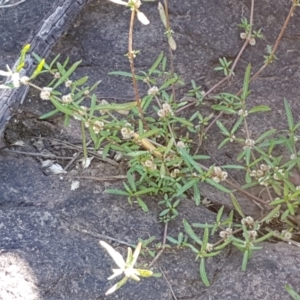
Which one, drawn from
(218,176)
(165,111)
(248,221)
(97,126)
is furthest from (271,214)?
(97,126)

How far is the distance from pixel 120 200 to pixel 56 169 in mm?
285

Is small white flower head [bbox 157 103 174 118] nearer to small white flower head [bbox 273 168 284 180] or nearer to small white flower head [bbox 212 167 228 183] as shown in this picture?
small white flower head [bbox 212 167 228 183]

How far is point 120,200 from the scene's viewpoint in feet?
6.64

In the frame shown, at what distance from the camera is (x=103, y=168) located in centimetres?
215

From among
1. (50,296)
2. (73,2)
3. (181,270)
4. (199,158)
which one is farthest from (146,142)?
(73,2)

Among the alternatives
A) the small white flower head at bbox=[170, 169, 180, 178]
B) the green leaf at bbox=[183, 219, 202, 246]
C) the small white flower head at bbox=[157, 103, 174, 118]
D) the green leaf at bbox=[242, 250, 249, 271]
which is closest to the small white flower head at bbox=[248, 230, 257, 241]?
the green leaf at bbox=[242, 250, 249, 271]

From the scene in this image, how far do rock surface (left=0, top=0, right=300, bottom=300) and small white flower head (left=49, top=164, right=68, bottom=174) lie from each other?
Answer: 0.12 feet

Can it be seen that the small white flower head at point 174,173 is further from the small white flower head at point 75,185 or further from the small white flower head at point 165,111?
the small white flower head at point 75,185

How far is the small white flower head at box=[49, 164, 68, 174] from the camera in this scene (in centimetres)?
214

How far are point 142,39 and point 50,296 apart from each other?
1.12 m

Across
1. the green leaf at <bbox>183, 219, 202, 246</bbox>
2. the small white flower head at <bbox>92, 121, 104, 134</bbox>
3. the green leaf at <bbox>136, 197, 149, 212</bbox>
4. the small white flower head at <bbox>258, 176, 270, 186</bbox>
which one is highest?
the small white flower head at <bbox>92, 121, 104, 134</bbox>

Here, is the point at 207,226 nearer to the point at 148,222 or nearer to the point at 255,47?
the point at 148,222

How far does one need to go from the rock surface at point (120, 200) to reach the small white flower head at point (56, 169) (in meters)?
0.04

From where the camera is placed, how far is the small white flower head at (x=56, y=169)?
7.04ft
